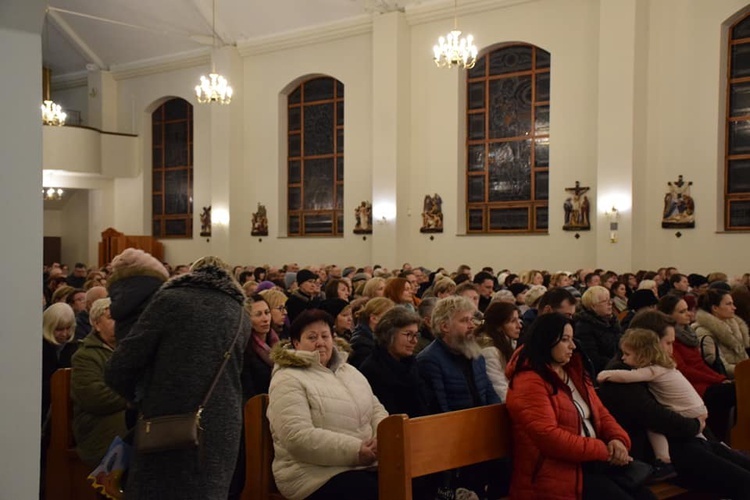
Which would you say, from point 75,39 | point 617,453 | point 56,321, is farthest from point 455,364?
point 75,39

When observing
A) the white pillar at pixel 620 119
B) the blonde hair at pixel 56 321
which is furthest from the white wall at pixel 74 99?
the blonde hair at pixel 56 321

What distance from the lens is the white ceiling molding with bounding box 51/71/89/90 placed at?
25750mm

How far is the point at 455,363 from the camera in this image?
14.7 ft

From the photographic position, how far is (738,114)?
15852 mm

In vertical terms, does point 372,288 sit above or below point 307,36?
below

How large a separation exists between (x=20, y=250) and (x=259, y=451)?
71.2 inches

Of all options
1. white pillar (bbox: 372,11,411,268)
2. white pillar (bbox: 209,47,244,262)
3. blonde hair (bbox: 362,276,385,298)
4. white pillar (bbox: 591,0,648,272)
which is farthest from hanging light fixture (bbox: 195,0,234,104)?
blonde hair (bbox: 362,276,385,298)

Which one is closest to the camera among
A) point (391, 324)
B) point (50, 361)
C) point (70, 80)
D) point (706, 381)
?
point (391, 324)

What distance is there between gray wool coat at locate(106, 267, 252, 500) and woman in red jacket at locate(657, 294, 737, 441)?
3827mm

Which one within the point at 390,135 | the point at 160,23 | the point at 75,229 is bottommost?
the point at 75,229

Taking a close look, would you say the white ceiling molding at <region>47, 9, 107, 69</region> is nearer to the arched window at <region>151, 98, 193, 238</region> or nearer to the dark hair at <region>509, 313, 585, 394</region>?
the arched window at <region>151, 98, 193, 238</region>

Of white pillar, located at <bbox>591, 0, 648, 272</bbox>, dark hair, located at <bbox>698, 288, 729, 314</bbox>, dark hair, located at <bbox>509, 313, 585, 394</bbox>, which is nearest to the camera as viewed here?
dark hair, located at <bbox>509, 313, 585, 394</bbox>

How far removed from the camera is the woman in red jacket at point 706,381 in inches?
218

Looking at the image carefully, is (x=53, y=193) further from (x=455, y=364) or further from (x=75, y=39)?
(x=455, y=364)
